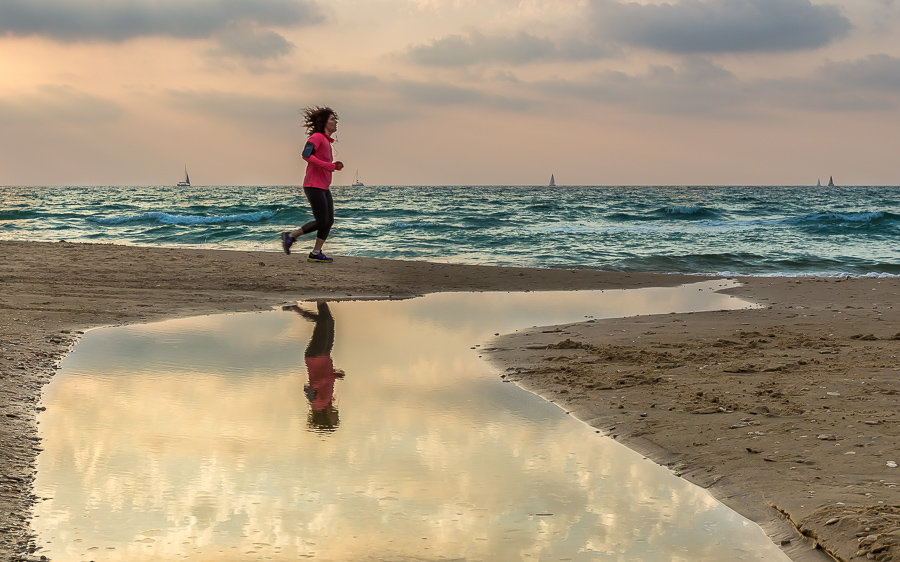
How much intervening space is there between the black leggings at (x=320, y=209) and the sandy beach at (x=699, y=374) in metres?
0.78

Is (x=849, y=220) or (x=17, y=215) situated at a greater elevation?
(x=17, y=215)

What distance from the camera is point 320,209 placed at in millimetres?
11133

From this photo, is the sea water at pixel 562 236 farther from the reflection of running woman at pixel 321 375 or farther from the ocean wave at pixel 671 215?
the reflection of running woman at pixel 321 375

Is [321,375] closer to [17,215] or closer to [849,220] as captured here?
[849,220]

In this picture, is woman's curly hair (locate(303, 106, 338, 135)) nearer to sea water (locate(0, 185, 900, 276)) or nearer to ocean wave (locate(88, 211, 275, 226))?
sea water (locate(0, 185, 900, 276))

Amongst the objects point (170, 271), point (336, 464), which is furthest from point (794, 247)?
point (336, 464)

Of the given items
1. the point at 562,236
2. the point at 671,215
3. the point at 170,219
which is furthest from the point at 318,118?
the point at 671,215

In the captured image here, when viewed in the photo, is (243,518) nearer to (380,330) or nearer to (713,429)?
(713,429)

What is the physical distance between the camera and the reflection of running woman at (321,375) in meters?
4.41

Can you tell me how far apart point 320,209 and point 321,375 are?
5875 mm

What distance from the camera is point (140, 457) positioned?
367 centimetres

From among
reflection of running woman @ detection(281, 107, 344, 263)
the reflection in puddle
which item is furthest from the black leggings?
the reflection in puddle

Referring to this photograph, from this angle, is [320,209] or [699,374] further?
[320,209]

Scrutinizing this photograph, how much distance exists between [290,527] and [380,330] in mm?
4675
